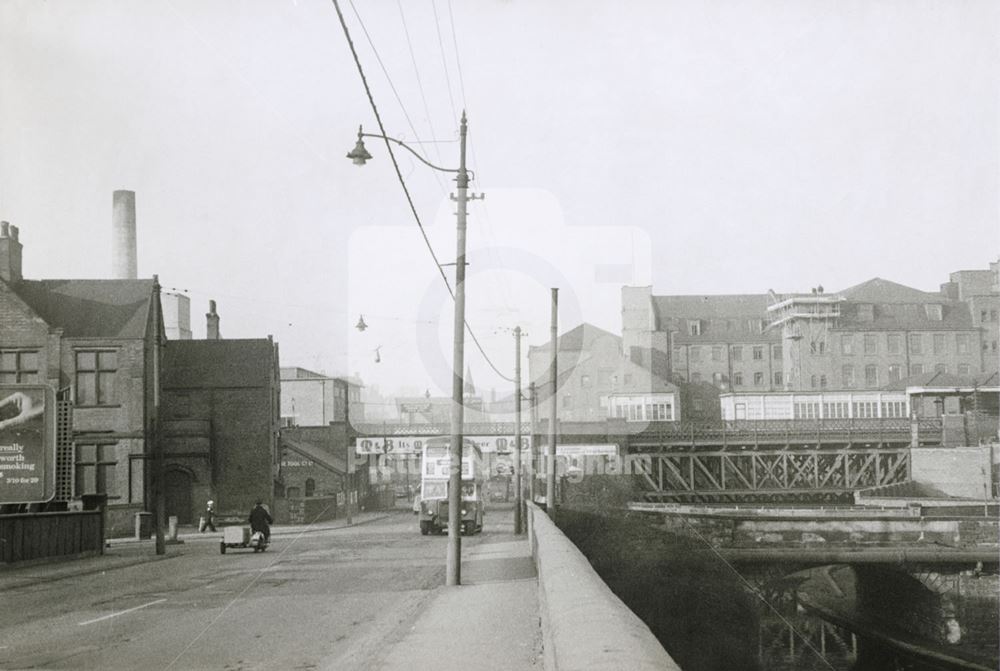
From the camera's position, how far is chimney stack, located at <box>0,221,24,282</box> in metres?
46.2

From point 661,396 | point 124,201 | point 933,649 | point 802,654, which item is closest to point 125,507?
point 124,201

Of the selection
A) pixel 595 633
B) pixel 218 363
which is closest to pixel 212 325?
pixel 218 363

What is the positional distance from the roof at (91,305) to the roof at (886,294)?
78392 mm

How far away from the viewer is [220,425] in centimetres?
5497

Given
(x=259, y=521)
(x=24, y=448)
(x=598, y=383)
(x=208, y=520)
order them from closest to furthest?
(x=24, y=448)
(x=259, y=521)
(x=208, y=520)
(x=598, y=383)

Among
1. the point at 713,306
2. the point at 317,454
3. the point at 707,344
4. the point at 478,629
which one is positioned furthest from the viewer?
the point at 713,306

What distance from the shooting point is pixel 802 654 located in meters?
34.1

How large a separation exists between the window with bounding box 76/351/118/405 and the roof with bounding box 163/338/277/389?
935cm

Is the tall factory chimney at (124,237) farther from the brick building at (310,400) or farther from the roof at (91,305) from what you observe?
the brick building at (310,400)

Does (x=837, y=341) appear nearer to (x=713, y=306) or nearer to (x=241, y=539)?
(x=713, y=306)

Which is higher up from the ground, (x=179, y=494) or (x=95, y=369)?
(x=95, y=369)

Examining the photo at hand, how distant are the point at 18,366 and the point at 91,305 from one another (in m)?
4.65

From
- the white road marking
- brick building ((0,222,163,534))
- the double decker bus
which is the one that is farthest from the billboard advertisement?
brick building ((0,222,163,534))

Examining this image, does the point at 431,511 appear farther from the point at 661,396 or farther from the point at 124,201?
the point at 661,396
